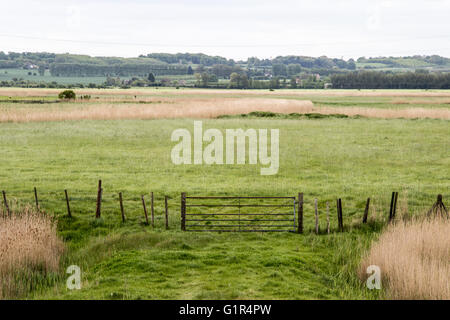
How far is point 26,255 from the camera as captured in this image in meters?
15.8

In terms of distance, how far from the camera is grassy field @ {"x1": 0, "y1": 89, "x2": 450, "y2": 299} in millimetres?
13664

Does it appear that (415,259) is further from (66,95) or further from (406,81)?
(406,81)

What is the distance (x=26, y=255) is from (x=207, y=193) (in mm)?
9949

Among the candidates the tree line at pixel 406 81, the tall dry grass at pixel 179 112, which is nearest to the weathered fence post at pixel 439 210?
the tall dry grass at pixel 179 112

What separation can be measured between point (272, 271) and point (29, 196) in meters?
14.3

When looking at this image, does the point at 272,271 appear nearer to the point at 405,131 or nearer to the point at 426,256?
the point at 426,256

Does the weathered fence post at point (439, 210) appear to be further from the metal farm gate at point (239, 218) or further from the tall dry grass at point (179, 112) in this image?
the tall dry grass at point (179, 112)

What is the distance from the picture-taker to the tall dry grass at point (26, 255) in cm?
1430

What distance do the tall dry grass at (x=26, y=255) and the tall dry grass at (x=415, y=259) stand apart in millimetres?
10436

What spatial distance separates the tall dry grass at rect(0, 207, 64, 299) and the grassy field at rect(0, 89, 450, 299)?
0.66 metres

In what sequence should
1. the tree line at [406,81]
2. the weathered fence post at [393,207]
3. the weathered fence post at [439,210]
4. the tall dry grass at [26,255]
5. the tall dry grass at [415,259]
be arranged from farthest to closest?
the tree line at [406,81] → the weathered fence post at [393,207] → the weathered fence post at [439,210] → the tall dry grass at [26,255] → the tall dry grass at [415,259]

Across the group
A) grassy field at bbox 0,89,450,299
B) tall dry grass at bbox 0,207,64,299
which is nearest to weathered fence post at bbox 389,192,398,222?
grassy field at bbox 0,89,450,299
